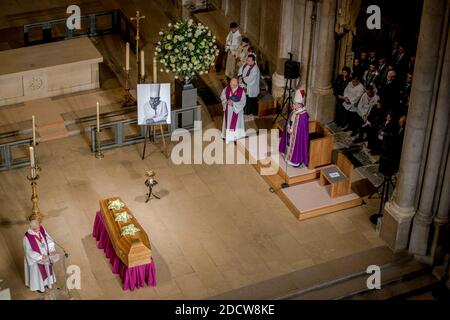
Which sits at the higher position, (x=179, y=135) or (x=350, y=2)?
(x=350, y=2)

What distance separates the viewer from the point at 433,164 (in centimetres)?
1969

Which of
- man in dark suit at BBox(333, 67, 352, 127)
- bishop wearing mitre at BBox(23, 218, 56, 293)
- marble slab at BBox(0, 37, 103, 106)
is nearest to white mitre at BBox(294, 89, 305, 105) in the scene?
Result: man in dark suit at BBox(333, 67, 352, 127)

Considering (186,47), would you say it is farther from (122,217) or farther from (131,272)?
(131,272)

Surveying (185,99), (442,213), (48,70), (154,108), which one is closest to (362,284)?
(442,213)

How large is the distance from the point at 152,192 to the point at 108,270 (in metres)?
2.73

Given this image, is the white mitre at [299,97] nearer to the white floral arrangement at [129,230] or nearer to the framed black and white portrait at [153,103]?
the framed black and white portrait at [153,103]

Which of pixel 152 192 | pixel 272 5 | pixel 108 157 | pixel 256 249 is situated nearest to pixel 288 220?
pixel 256 249

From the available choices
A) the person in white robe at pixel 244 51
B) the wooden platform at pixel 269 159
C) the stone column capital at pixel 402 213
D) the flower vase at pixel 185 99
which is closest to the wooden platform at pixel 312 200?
the wooden platform at pixel 269 159

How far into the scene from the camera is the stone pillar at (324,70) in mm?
23406

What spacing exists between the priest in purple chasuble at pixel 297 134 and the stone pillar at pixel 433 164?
11.0 feet

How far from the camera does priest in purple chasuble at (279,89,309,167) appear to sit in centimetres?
2241

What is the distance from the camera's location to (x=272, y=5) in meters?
25.6
